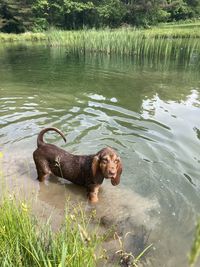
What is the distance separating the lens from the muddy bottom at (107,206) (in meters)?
3.86

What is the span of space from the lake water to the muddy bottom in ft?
0.06

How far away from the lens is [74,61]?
18.0 metres

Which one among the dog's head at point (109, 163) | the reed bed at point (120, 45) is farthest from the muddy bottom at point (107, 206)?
the reed bed at point (120, 45)

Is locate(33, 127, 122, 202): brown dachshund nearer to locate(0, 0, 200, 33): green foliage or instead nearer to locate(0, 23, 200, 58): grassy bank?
locate(0, 23, 200, 58): grassy bank

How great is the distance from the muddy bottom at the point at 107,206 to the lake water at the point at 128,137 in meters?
0.02

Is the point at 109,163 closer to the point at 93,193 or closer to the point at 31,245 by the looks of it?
the point at 93,193

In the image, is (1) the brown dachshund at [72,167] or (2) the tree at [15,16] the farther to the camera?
(2) the tree at [15,16]

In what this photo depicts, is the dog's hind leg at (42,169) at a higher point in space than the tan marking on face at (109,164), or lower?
lower

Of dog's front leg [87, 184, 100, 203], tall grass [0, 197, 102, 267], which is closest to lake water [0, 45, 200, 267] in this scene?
dog's front leg [87, 184, 100, 203]

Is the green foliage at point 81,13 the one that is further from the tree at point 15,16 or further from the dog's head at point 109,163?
the dog's head at point 109,163

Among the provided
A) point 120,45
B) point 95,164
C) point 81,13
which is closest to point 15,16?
point 81,13

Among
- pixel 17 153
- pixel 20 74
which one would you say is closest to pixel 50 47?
pixel 20 74

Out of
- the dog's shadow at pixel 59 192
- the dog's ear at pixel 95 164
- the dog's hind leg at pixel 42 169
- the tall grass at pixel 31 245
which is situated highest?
the tall grass at pixel 31 245

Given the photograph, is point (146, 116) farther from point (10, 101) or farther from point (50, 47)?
point (50, 47)
